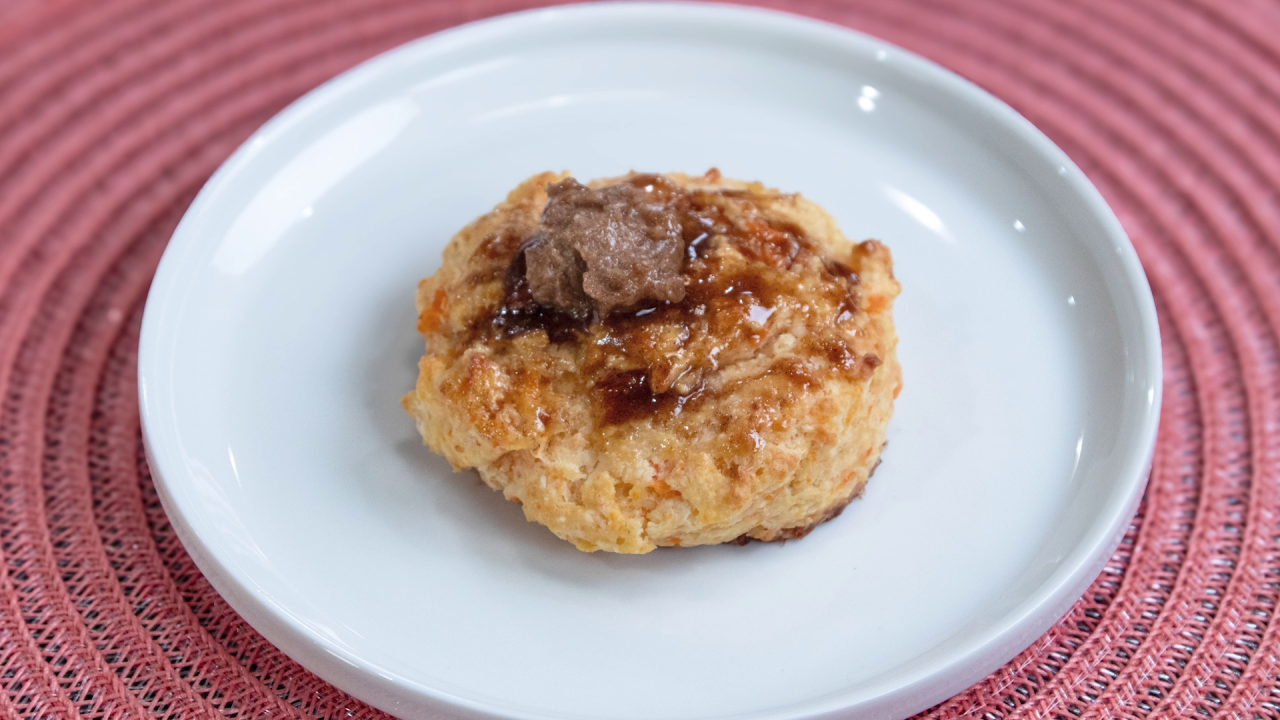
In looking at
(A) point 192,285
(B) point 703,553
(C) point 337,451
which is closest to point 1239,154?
(B) point 703,553

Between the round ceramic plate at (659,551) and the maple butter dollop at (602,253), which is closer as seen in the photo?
the round ceramic plate at (659,551)

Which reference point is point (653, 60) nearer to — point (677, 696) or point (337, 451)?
point (337, 451)

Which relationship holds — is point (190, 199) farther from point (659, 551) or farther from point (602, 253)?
point (659, 551)

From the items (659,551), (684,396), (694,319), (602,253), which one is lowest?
(659,551)

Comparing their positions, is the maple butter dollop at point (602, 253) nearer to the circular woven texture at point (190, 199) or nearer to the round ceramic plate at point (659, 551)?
the round ceramic plate at point (659, 551)

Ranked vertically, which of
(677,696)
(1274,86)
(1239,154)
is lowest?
(677,696)

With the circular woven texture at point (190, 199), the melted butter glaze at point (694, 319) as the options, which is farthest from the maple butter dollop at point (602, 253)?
the circular woven texture at point (190, 199)

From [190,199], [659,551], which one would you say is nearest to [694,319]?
[659,551]
